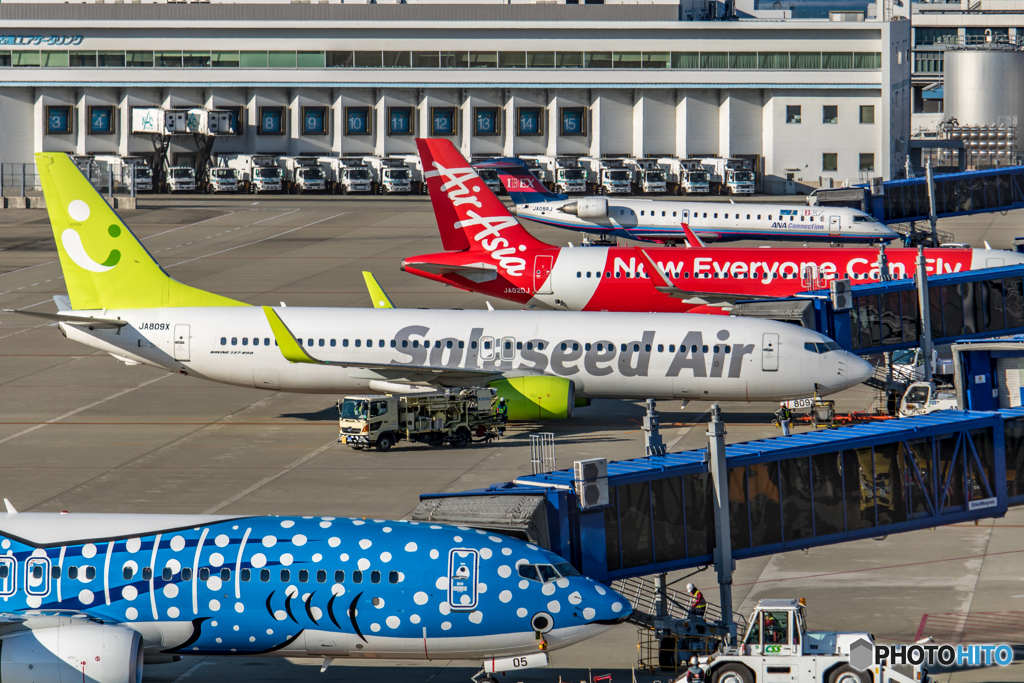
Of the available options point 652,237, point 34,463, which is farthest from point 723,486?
point 652,237

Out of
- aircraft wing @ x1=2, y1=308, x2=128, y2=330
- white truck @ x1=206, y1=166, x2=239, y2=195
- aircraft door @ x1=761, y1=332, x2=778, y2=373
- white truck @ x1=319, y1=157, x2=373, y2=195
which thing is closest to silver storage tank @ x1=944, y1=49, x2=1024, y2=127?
white truck @ x1=319, y1=157, x2=373, y2=195

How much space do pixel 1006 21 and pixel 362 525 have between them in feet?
599

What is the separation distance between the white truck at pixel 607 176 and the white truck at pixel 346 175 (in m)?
23.2

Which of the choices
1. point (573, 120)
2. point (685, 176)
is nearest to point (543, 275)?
point (685, 176)

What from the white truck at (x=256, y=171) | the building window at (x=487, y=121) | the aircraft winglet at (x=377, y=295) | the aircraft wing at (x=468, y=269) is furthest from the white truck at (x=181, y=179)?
the aircraft winglet at (x=377, y=295)

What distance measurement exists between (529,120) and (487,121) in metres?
4.56

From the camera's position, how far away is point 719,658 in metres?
23.8

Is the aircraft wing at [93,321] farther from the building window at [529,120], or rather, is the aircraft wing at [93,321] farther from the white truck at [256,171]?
the building window at [529,120]

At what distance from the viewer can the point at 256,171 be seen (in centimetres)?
14138

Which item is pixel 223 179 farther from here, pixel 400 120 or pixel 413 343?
pixel 413 343

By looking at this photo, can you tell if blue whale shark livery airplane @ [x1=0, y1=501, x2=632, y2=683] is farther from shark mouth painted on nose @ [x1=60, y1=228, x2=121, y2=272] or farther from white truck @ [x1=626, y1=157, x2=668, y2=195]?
white truck @ [x1=626, y1=157, x2=668, y2=195]

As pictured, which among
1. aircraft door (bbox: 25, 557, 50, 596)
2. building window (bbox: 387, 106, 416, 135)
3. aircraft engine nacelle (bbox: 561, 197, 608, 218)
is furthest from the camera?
building window (bbox: 387, 106, 416, 135)

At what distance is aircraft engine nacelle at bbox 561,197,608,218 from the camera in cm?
9131

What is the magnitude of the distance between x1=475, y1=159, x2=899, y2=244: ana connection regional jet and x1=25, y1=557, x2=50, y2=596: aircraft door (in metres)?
68.2
